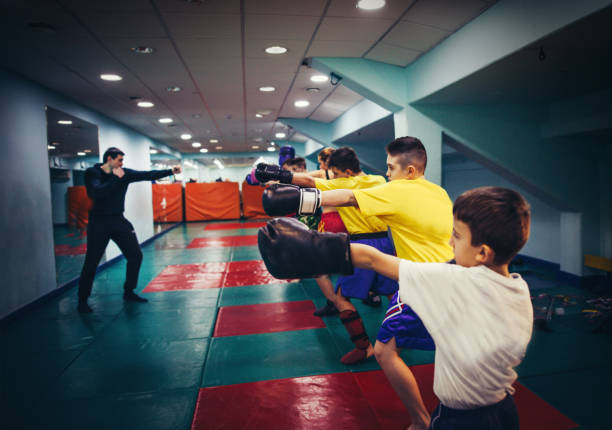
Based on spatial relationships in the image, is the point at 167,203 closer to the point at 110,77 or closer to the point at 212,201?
the point at 212,201

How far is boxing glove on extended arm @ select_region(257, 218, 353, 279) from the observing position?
97cm

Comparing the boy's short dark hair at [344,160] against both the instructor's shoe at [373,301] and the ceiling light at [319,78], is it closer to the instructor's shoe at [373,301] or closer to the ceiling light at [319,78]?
the instructor's shoe at [373,301]

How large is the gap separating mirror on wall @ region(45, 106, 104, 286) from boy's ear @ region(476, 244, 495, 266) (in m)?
4.80

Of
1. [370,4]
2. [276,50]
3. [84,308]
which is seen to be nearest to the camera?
[370,4]

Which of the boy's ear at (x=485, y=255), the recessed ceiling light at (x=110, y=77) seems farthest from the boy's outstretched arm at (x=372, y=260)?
the recessed ceiling light at (x=110, y=77)

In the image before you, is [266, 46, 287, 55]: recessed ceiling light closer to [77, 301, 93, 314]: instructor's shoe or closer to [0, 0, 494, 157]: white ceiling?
[0, 0, 494, 157]: white ceiling

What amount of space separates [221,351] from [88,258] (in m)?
2.05

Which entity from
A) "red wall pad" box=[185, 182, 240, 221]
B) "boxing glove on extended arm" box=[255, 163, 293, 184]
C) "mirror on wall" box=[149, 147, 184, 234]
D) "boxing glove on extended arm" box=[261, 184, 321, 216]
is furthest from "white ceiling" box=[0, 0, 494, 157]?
"red wall pad" box=[185, 182, 240, 221]

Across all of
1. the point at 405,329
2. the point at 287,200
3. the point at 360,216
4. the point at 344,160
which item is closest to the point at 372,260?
the point at 287,200

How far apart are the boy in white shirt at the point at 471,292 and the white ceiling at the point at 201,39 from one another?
2.78m

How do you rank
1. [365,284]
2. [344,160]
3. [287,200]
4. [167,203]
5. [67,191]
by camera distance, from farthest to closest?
[167,203] → [67,191] → [344,160] → [365,284] → [287,200]

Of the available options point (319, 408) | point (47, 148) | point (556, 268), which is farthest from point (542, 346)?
point (47, 148)

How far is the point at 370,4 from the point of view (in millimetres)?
3131

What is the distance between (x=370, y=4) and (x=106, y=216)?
3409 mm
